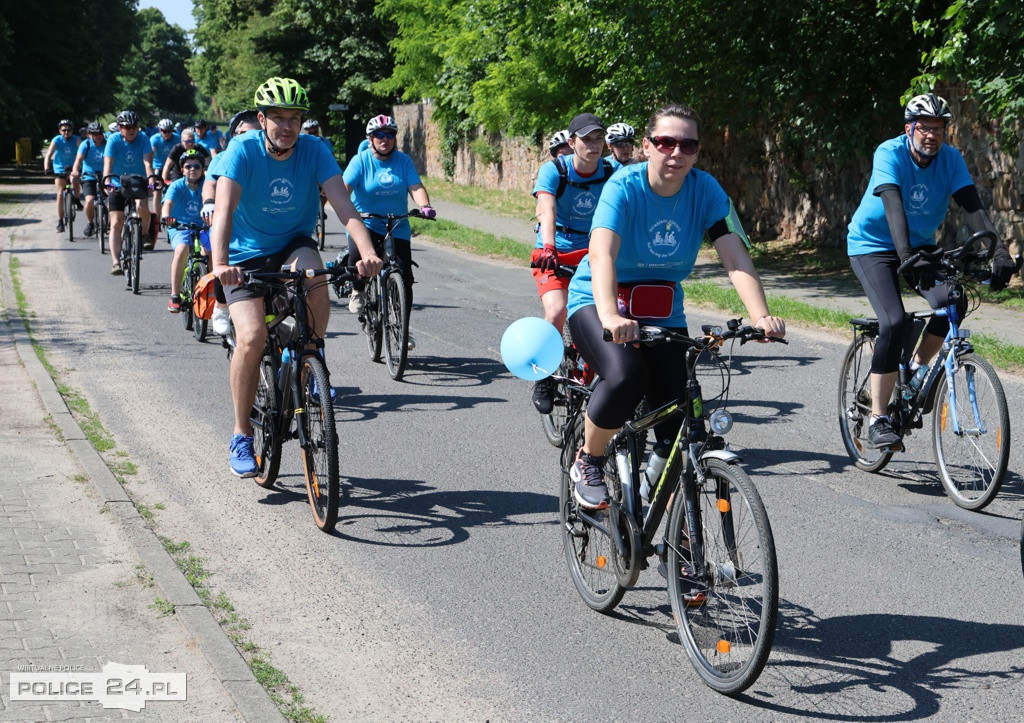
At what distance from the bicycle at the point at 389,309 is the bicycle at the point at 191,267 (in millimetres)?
2306

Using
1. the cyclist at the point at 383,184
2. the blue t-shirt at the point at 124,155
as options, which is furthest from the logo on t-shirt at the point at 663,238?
the blue t-shirt at the point at 124,155

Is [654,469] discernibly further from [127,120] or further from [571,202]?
[127,120]

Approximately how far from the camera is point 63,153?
26391mm

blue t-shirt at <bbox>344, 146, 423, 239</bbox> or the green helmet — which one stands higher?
the green helmet

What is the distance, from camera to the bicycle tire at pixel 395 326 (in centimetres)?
1041

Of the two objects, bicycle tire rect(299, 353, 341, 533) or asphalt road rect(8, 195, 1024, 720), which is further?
bicycle tire rect(299, 353, 341, 533)

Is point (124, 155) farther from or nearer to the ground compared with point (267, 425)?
farther from the ground

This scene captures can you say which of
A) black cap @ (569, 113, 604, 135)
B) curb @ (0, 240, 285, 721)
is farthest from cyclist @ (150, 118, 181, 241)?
black cap @ (569, 113, 604, 135)

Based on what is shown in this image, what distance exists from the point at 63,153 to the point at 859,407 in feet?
74.2

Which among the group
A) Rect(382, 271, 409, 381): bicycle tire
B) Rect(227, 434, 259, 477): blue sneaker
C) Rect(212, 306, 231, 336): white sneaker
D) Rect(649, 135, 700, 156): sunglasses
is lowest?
Rect(227, 434, 259, 477): blue sneaker

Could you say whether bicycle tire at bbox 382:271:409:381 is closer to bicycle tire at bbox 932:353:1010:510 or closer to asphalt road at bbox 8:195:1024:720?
asphalt road at bbox 8:195:1024:720

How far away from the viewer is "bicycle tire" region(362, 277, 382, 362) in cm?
1099

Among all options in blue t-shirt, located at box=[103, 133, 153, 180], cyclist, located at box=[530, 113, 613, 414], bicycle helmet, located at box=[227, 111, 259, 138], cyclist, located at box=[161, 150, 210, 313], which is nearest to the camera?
cyclist, located at box=[530, 113, 613, 414]

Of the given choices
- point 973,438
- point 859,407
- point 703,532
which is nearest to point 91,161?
point 859,407
